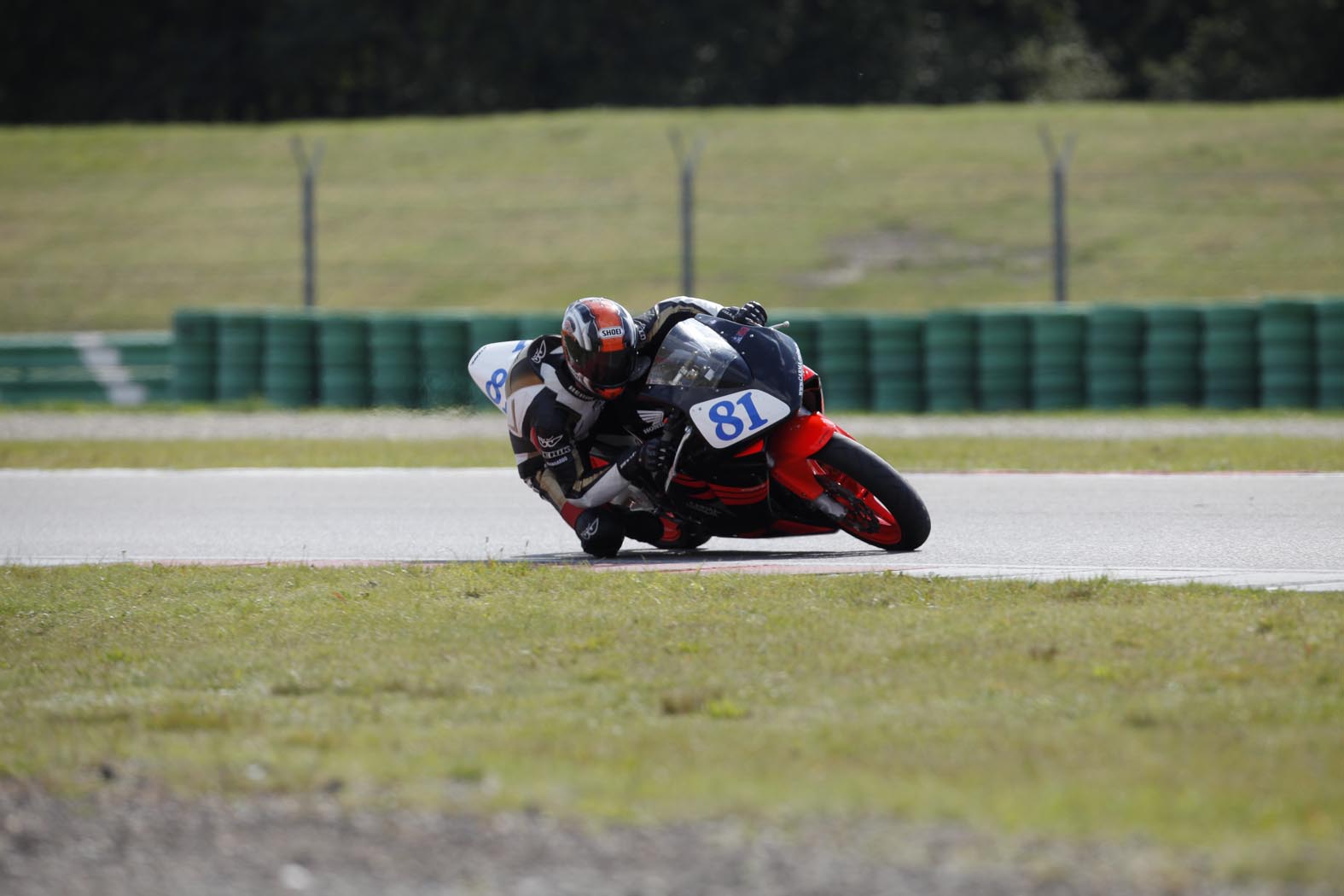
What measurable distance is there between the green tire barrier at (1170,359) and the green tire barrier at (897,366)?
2.05 metres

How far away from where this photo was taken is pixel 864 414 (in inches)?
608

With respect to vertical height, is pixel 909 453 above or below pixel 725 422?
below

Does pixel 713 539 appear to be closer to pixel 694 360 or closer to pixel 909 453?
pixel 694 360

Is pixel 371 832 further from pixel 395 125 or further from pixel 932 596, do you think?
pixel 395 125

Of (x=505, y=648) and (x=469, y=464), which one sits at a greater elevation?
(x=505, y=648)

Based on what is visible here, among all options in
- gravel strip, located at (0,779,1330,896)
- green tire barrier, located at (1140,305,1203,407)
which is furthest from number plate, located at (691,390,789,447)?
green tire barrier, located at (1140,305,1203,407)

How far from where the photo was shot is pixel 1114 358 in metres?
15.1

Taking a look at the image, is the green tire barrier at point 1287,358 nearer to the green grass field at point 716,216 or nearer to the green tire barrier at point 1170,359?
the green tire barrier at point 1170,359

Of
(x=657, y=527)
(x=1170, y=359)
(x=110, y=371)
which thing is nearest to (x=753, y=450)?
(x=657, y=527)

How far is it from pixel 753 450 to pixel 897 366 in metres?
8.25

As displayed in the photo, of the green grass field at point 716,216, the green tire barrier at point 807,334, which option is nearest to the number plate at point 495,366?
the green tire barrier at point 807,334

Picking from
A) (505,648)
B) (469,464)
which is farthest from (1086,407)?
(505,648)

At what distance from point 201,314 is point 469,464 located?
5.55 m

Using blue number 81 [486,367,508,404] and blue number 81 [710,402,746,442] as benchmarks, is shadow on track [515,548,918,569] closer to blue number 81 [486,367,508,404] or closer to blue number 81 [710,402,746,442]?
blue number 81 [710,402,746,442]
